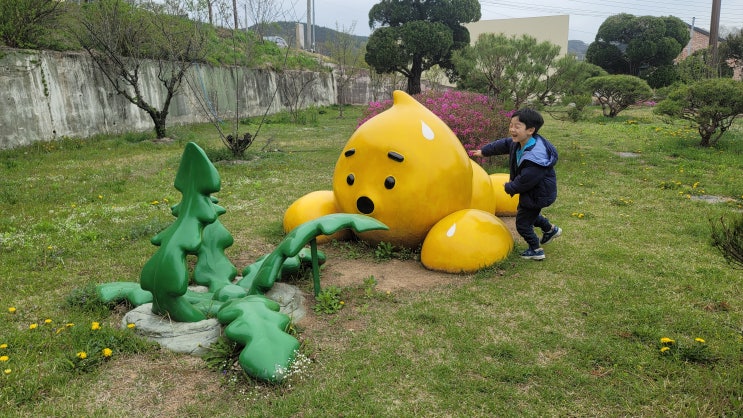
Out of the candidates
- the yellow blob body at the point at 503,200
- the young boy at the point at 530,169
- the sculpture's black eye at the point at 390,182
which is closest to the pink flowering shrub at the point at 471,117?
the yellow blob body at the point at 503,200

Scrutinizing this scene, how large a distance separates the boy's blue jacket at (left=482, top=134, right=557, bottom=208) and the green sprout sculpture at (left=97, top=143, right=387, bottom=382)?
1451 mm

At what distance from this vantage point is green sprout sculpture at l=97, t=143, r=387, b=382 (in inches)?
122

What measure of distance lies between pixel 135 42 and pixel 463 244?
12.6 meters

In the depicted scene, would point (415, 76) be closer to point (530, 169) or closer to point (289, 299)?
point (530, 169)

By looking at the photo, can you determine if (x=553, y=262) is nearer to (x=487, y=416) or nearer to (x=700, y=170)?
(x=487, y=416)

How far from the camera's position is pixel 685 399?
283 centimetres

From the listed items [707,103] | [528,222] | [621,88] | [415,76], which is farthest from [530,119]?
[415,76]

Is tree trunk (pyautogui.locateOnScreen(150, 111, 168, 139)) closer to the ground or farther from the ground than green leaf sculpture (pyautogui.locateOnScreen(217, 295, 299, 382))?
farther from the ground

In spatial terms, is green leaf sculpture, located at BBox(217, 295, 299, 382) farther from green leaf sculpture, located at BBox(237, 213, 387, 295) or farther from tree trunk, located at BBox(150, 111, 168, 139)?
tree trunk, located at BBox(150, 111, 168, 139)

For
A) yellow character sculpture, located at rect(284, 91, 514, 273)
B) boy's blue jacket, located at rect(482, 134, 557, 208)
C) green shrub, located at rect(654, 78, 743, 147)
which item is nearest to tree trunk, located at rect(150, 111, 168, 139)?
yellow character sculpture, located at rect(284, 91, 514, 273)

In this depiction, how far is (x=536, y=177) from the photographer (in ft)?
14.9

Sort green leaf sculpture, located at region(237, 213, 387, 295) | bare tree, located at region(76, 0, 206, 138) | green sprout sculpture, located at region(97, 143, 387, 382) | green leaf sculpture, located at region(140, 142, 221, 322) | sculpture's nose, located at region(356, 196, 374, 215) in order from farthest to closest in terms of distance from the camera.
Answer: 1. bare tree, located at region(76, 0, 206, 138)
2. sculpture's nose, located at region(356, 196, 374, 215)
3. green leaf sculpture, located at region(237, 213, 387, 295)
4. green leaf sculpture, located at region(140, 142, 221, 322)
5. green sprout sculpture, located at region(97, 143, 387, 382)

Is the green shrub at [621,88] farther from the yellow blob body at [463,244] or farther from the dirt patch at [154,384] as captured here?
the dirt patch at [154,384]

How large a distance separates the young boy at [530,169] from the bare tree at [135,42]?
9.52 m
